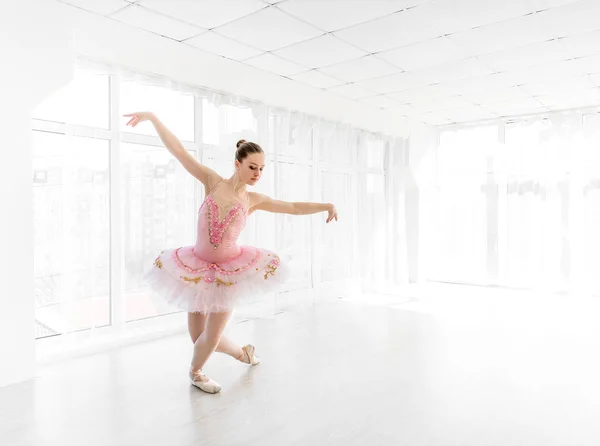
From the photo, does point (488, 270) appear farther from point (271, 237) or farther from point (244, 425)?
point (244, 425)

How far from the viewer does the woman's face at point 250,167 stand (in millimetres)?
2855

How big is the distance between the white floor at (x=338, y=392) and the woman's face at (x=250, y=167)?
4.27 ft

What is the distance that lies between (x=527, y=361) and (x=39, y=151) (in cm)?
402

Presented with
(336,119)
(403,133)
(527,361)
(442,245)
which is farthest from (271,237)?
(442,245)

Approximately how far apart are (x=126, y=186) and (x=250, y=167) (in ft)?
5.43

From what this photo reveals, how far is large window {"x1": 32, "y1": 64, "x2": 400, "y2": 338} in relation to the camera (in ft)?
11.9

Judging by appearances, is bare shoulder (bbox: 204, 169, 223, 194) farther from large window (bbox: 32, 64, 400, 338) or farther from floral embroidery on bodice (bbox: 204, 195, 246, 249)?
large window (bbox: 32, 64, 400, 338)

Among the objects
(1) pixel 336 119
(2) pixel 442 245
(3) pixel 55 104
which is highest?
(1) pixel 336 119

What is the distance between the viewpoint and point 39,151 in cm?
365

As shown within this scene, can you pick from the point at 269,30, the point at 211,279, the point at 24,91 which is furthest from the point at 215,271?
the point at 269,30

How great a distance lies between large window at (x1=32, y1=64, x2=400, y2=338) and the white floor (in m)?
0.56

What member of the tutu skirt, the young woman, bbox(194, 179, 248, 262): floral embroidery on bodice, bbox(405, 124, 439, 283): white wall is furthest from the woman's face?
bbox(405, 124, 439, 283): white wall

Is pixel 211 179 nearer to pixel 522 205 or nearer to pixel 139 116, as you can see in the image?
pixel 139 116

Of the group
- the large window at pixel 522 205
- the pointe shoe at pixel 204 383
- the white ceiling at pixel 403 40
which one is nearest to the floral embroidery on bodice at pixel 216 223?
the pointe shoe at pixel 204 383
